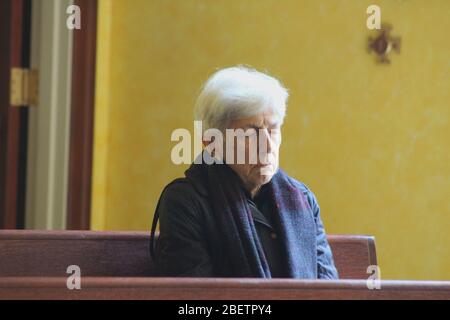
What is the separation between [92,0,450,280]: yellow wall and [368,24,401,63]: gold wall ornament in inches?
1.2

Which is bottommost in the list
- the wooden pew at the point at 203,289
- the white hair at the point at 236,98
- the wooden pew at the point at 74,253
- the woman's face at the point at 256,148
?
the wooden pew at the point at 74,253

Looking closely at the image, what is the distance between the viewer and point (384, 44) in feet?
10.6

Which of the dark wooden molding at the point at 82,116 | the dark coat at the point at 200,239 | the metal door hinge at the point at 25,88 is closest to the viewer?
the dark coat at the point at 200,239

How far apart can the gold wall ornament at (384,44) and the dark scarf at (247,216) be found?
1339 millimetres

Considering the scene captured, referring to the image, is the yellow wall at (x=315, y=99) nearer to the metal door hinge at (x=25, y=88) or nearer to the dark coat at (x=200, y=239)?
the metal door hinge at (x=25, y=88)

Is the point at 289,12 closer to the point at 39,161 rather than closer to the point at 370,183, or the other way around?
the point at 370,183

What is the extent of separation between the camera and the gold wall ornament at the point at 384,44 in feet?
10.6

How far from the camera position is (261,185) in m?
2.02

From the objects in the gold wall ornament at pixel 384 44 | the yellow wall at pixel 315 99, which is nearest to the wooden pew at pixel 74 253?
the yellow wall at pixel 315 99

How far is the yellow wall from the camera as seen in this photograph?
10.7 feet

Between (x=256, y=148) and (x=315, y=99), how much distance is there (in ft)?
4.42

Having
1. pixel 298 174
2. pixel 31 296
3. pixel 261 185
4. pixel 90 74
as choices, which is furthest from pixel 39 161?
pixel 31 296

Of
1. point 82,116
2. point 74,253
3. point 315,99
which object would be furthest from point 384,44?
point 74,253
